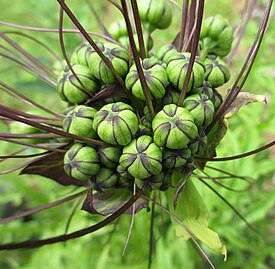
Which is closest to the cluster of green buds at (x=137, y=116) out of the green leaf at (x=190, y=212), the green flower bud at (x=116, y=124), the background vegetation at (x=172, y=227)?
the green flower bud at (x=116, y=124)

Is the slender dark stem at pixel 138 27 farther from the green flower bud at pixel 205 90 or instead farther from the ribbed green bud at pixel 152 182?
the ribbed green bud at pixel 152 182

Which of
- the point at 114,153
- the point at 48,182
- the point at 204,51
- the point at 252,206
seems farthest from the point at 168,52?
the point at 48,182

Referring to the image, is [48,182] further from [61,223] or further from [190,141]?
[190,141]

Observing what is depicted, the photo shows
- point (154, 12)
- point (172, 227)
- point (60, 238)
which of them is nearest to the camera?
point (60, 238)

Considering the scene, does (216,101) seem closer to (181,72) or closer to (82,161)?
(181,72)

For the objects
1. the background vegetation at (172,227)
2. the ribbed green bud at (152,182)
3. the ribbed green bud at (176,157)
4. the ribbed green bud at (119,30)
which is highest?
the ribbed green bud at (119,30)

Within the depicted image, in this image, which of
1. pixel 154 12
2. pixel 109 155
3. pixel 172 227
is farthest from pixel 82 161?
pixel 172 227

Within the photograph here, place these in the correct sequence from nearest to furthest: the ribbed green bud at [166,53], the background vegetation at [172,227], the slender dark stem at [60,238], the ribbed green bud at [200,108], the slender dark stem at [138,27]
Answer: the slender dark stem at [60,238] < the slender dark stem at [138,27] < the ribbed green bud at [200,108] < the ribbed green bud at [166,53] < the background vegetation at [172,227]

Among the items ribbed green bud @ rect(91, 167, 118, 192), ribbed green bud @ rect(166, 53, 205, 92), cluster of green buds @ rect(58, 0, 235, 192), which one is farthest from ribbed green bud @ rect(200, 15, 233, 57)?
ribbed green bud @ rect(91, 167, 118, 192)
